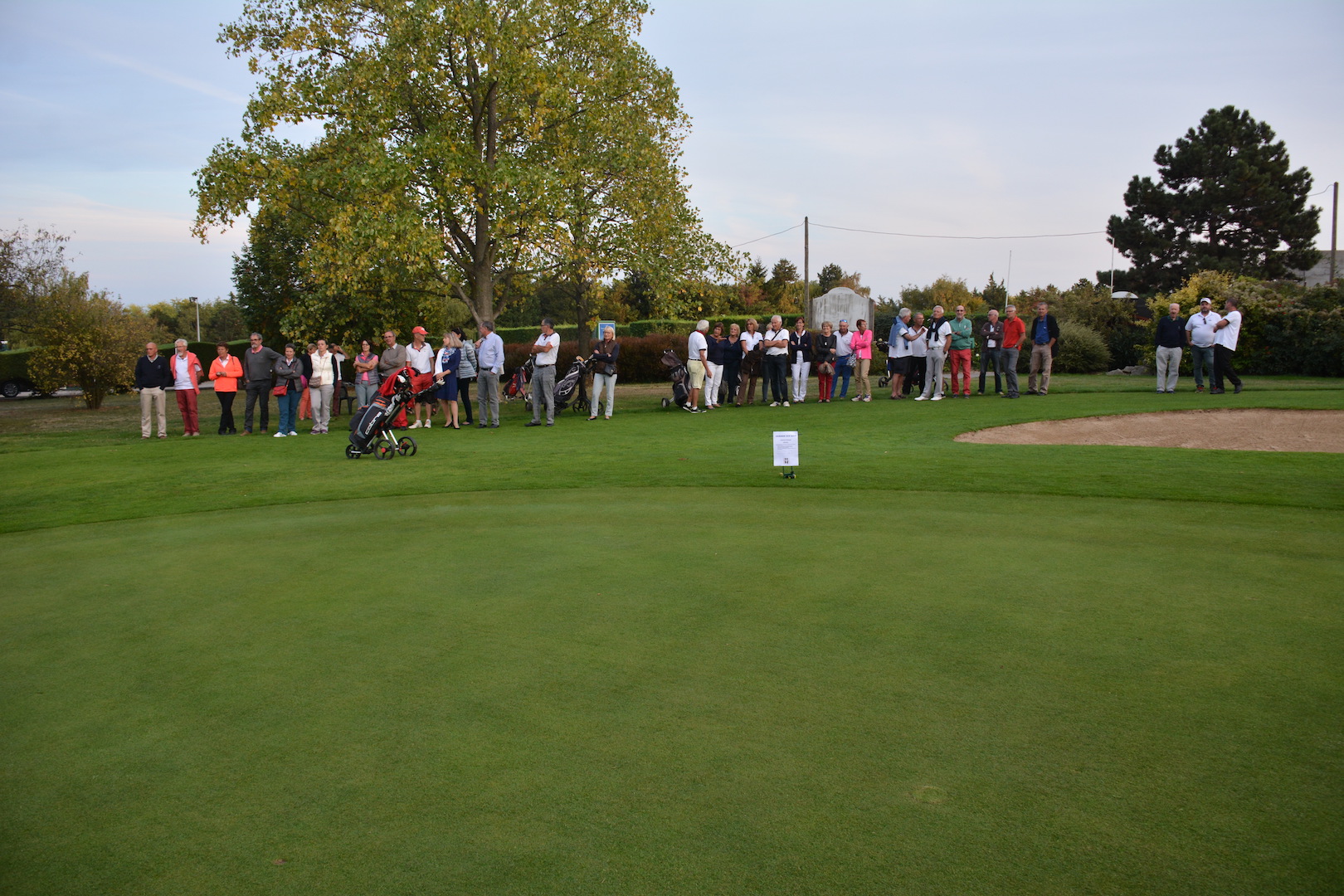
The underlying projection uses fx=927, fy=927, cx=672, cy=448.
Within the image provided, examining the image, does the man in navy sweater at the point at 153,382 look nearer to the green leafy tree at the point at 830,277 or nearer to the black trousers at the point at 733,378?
the black trousers at the point at 733,378

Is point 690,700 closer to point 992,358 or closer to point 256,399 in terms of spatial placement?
point 256,399

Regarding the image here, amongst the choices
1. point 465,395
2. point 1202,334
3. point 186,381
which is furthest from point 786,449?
point 186,381

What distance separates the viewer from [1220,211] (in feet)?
163

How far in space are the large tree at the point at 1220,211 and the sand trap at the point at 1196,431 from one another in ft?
129

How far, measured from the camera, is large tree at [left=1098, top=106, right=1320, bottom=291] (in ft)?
162

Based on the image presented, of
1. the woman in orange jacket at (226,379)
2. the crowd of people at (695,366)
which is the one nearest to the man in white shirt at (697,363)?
the crowd of people at (695,366)

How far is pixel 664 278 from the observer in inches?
1068

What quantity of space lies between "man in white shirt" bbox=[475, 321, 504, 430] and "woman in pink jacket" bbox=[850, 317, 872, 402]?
26.3ft

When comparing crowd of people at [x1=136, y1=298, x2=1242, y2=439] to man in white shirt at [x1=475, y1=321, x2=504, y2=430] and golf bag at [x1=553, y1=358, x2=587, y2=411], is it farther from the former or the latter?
golf bag at [x1=553, y1=358, x2=587, y2=411]

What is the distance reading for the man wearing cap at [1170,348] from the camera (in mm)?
18984

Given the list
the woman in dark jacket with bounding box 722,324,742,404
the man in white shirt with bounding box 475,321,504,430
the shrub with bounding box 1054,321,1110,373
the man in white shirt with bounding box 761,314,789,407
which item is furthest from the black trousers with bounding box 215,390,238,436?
the shrub with bounding box 1054,321,1110,373

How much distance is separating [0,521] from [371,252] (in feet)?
45.2

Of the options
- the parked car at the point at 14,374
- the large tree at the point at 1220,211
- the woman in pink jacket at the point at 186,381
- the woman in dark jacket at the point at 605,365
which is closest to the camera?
the woman in pink jacket at the point at 186,381

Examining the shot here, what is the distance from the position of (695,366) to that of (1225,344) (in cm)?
1054
